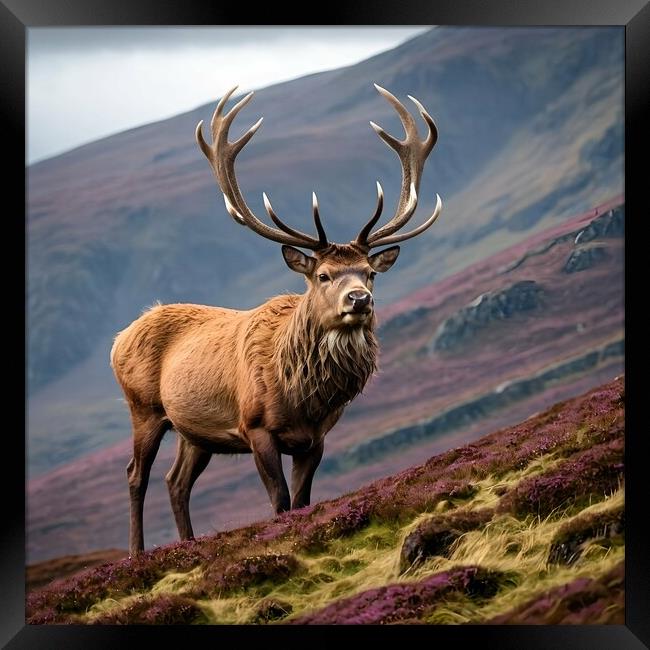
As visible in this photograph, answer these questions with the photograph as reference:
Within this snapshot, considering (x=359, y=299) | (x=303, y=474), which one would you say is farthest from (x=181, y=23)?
(x=303, y=474)

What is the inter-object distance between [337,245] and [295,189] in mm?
54607

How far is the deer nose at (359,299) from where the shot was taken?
11320mm

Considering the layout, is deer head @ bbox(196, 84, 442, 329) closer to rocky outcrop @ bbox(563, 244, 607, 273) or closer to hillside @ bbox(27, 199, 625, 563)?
hillside @ bbox(27, 199, 625, 563)

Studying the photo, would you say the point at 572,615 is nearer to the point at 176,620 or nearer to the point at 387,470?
the point at 176,620

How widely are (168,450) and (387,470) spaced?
840cm

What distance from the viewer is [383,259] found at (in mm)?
12008

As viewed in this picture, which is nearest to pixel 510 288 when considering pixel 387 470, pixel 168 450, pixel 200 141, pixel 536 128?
pixel 387 470

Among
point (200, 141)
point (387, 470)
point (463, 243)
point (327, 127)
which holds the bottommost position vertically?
point (387, 470)

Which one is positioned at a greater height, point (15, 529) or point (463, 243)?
point (463, 243)

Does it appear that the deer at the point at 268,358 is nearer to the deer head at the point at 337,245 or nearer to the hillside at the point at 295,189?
the deer head at the point at 337,245

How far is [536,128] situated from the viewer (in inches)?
2987

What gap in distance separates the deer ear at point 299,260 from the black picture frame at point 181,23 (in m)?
1.92

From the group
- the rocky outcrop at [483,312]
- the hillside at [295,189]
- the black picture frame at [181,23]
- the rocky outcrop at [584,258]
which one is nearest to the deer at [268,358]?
the black picture frame at [181,23]

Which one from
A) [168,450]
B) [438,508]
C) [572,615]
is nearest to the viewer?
[572,615]
